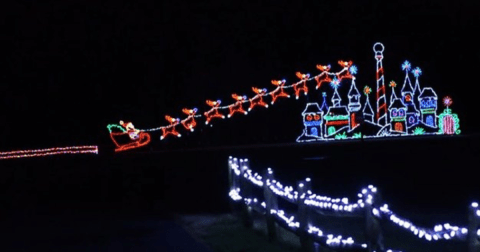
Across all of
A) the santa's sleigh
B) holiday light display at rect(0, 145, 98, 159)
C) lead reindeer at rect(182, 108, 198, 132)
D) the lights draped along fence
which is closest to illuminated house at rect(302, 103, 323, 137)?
lead reindeer at rect(182, 108, 198, 132)

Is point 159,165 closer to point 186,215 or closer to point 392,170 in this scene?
point 392,170

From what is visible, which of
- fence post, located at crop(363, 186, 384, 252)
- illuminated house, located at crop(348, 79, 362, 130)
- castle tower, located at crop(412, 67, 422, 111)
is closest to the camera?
fence post, located at crop(363, 186, 384, 252)

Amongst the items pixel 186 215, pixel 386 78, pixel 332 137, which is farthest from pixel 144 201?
pixel 386 78

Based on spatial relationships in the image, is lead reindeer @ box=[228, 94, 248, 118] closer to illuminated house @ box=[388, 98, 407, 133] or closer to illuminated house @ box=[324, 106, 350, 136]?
illuminated house @ box=[324, 106, 350, 136]

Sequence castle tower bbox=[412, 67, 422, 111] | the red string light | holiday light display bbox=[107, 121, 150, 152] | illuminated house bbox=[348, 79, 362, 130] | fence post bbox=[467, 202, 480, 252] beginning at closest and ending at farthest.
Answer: fence post bbox=[467, 202, 480, 252] → holiday light display bbox=[107, 121, 150, 152] → the red string light → illuminated house bbox=[348, 79, 362, 130] → castle tower bbox=[412, 67, 422, 111]

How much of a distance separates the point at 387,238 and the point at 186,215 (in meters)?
4.84

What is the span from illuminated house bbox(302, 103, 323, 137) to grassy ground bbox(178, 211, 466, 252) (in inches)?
1116

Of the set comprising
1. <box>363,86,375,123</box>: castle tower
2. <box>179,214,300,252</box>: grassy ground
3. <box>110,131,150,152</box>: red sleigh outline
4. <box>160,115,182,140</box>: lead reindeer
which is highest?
<box>363,86,375,123</box>: castle tower

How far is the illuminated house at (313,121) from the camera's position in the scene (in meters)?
41.9

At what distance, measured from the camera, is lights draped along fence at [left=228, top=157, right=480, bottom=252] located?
6.16 meters

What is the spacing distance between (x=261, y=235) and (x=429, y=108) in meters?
32.0

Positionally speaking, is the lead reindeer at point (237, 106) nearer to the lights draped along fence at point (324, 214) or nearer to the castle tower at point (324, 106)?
the castle tower at point (324, 106)

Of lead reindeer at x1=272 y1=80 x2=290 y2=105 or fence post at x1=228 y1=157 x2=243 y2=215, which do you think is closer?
fence post at x1=228 y1=157 x2=243 y2=215

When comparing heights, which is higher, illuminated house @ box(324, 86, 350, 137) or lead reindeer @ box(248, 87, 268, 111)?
lead reindeer @ box(248, 87, 268, 111)
